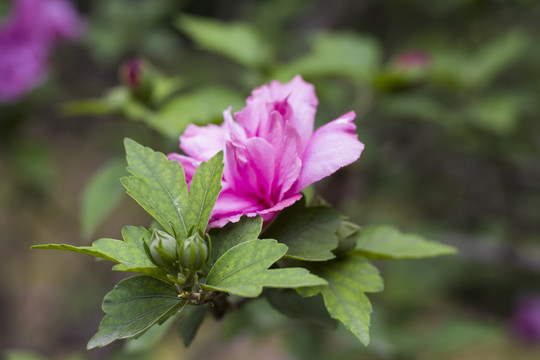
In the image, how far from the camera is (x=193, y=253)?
660 mm

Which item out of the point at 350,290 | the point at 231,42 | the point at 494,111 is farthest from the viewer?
the point at 494,111

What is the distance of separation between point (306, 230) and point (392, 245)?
193mm

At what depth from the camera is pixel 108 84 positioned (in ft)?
9.91

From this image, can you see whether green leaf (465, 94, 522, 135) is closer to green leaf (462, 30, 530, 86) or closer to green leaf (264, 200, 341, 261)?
green leaf (462, 30, 530, 86)

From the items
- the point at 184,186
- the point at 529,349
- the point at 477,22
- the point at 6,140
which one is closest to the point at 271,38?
the point at 477,22

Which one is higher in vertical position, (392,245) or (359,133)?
(392,245)

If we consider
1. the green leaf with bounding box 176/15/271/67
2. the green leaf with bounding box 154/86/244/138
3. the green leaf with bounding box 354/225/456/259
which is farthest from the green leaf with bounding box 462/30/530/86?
the green leaf with bounding box 354/225/456/259

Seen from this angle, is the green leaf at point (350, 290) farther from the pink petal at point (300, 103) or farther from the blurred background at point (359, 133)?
the blurred background at point (359, 133)

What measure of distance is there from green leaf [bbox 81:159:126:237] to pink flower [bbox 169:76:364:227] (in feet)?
1.77

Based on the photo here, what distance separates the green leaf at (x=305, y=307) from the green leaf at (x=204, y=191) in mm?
251

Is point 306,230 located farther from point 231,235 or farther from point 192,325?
point 192,325

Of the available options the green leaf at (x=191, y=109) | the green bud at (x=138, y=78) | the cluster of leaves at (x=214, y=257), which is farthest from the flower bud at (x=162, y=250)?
the green bud at (x=138, y=78)

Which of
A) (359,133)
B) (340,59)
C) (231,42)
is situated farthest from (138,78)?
(359,133)

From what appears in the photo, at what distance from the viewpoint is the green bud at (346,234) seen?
2.68 feet
